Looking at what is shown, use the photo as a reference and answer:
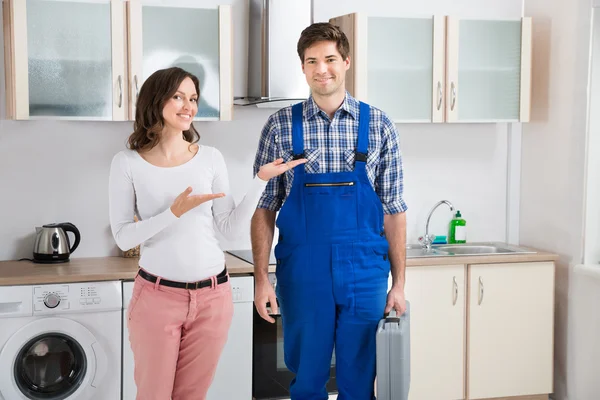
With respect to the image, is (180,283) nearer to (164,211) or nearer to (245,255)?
(164,211)

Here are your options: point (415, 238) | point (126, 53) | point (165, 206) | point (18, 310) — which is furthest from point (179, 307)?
point (415, 238)

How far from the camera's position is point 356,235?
259cm

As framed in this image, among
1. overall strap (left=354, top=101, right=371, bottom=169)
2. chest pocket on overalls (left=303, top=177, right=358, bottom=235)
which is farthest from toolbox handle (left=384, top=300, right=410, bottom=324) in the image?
overall strap (left=354, top=101, right=371, bottom=169)

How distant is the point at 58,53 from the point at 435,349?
2.37 meters

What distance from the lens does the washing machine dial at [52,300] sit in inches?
137

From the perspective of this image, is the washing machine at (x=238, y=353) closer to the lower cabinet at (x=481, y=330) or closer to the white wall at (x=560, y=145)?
the lower cabinet at (x=481, y=330)

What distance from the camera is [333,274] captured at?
100 inches

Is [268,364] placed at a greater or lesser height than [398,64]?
lesser

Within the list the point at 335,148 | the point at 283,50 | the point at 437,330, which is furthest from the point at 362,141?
the point at 437,330

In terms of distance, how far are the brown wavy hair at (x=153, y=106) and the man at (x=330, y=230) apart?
375 millimetres

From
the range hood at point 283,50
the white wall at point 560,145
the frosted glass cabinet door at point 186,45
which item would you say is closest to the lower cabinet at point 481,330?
the white wall at point 560,145

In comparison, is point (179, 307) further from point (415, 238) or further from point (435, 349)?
point (415, 238)

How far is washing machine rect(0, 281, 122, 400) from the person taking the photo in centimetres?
346

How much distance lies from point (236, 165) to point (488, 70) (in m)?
1.46
